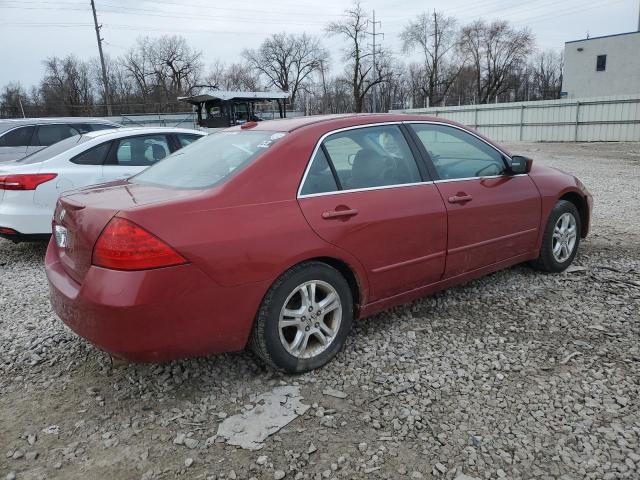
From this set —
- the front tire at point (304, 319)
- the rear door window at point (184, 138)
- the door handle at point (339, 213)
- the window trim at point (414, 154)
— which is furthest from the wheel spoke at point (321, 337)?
the rear door window at point (184, 138)

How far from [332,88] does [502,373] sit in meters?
73.2

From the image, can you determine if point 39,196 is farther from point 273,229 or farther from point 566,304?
point 566,304

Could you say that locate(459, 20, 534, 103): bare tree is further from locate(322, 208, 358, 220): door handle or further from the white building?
locate(322, 208, 358, 220): door handle

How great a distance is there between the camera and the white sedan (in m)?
5.36

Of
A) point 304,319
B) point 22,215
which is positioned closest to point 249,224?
point 304,319

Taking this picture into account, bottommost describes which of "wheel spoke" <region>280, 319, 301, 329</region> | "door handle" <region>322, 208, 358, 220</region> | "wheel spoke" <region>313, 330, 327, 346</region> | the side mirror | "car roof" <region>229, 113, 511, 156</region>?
"wheel spoke" <region>313, 330, 327, 346</region>

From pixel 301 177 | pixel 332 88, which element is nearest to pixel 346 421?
pixel 301 177

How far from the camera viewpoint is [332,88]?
7262 centimetres

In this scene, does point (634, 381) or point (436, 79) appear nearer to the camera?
point (634, 381)

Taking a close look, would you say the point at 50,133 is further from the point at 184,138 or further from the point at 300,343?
the point at 300,343

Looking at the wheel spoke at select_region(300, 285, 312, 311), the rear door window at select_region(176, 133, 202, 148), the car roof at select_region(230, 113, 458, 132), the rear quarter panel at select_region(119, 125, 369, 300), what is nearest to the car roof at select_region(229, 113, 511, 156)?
the car roof at select_region(230, 113, 458, 132)

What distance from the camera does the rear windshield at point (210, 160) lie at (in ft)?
9.77

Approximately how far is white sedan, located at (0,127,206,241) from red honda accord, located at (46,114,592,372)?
2548 mm

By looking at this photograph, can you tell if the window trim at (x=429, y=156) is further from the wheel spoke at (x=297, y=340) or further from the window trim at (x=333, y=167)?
the wheel spoke at (x=297, y=340)
